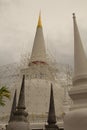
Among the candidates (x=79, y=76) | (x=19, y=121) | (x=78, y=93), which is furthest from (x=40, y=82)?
(x=78, y=93)

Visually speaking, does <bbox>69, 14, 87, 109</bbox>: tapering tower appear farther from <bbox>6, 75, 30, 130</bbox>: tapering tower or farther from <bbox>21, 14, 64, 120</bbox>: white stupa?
<bbox>21, 14, 64, 120</bbox>: white stupa

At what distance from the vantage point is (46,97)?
38.2m

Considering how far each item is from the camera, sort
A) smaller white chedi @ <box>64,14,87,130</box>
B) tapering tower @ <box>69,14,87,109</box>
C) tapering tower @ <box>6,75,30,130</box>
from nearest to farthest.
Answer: smaller white chedi @ <box>64,14,87,130</box>, tapering tower @ <box>69,14,87,109</box>, tapering tower @ <box>6,75,30,130</box>

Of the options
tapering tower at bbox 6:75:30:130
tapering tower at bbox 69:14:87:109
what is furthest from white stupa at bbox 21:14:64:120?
tapering tower at bbox 69:14:87:109

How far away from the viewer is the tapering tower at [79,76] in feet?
40.3

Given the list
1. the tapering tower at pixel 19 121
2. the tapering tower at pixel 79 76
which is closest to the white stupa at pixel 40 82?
the tapering tower at pixel 19 121

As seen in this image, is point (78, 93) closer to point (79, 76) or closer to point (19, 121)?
point (79, 76)

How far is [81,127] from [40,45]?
32884 millimetres

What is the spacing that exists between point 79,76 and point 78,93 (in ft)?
3.02

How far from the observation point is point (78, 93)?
12.4 m

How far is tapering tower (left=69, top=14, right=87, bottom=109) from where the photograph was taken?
12.3 m

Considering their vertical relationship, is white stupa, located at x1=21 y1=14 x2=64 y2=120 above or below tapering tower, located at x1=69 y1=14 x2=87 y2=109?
above

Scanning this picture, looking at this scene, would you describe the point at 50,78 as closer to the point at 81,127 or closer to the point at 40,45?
the point at 40,45

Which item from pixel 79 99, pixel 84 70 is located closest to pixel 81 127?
pixel 79 99
